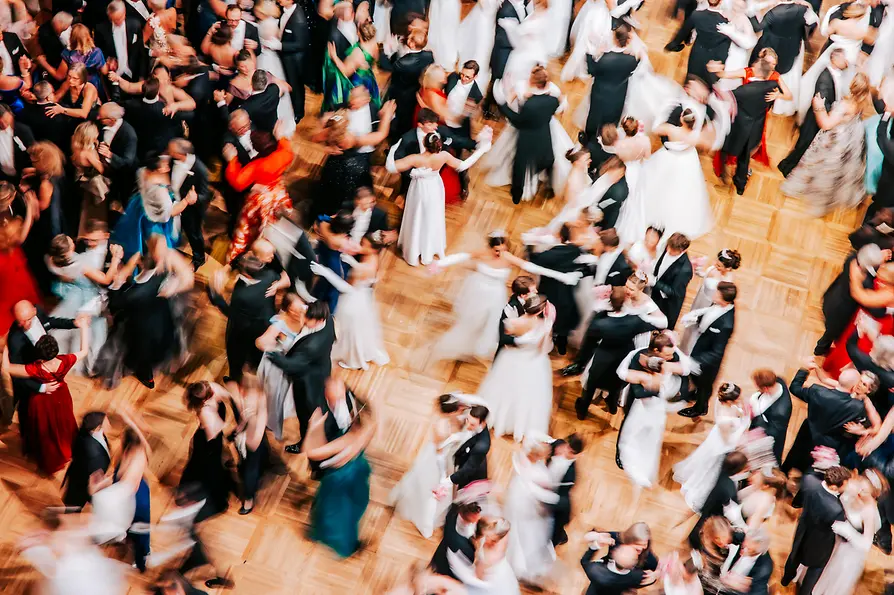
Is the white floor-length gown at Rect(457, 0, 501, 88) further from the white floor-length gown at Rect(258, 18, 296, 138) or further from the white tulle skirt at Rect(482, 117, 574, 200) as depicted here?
the white floor-length gown at Rect(258, 18, 296, 138)

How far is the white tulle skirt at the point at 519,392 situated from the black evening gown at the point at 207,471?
60.8 inches

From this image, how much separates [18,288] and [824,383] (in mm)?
4477

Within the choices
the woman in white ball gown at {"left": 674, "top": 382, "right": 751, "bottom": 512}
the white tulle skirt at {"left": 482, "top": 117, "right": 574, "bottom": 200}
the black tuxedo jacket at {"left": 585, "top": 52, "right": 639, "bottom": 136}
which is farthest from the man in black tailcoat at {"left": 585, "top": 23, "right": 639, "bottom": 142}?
the woman in white ball gown at {"left": 674, "top": 382, "right": 751, "bottom": 512}

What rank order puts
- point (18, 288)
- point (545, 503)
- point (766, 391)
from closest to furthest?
point (545, 503), point (766, 391), point (18, 288)

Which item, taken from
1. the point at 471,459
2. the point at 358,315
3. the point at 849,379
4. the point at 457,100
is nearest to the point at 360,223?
the point at 358,315

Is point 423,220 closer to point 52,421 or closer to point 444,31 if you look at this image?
point 444,31

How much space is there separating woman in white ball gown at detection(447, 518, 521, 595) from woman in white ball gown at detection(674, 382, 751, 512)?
4.74 feet

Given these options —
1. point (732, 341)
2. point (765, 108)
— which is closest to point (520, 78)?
point (765, 108)

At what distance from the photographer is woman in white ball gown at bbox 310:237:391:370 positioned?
627cm

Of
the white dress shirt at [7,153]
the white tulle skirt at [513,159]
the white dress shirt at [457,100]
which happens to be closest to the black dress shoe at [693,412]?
the white tulle skirt at [513,159]

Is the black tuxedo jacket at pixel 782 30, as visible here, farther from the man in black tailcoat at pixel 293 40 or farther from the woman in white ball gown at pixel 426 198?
the man in black tailcoat at pixel 293 40

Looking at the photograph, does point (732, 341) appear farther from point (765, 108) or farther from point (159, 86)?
point (159, 86)

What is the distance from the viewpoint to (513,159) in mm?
7664

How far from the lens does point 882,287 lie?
632 cm
